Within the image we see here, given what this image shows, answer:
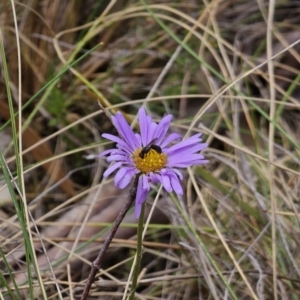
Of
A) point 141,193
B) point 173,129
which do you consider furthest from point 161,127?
point 173,129

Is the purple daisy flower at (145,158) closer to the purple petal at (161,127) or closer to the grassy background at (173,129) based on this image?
the purple petal at (161,127)

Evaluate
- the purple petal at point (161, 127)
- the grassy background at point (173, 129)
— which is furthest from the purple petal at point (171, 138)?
the grassy background at point (173, 129)

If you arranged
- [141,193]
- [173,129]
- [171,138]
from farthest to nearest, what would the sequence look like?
[173,129]
[171,138]
[141,193]

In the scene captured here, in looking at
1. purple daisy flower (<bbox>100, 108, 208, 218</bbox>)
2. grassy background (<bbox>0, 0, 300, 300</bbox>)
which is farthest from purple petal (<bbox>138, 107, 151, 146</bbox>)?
grassy background (<bbox>0, 0, 300, 300</bbox>)

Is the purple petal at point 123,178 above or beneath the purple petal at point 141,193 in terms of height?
above

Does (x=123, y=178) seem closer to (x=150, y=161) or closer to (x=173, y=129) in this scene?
(x=150, y=161)

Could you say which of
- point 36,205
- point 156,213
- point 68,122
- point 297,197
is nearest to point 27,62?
point 68,122

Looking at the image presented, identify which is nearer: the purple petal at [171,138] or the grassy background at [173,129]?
the purple petal at [171,138]

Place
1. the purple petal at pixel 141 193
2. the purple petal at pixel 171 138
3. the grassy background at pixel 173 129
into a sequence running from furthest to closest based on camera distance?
1. the grassy background at pixel 173 129
2. the purple petal at pixel 171 138
3. the purple petal at pixel 141 193
